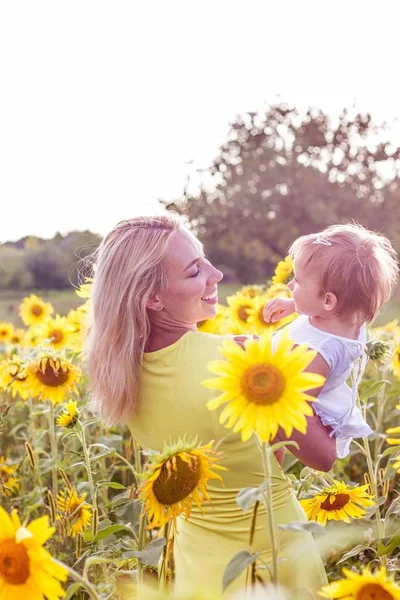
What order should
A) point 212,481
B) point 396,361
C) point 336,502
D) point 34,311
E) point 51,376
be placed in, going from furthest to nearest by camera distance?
1. point 34,311
2. point 396,361
3. point 51,376
4. point 336,502
5. point 212,481

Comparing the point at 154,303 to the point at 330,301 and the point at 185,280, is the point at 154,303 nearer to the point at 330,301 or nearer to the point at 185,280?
the point at 185,280

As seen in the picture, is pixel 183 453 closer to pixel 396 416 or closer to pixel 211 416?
pixel 211 416

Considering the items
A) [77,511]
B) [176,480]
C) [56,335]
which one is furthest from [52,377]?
[176,480]

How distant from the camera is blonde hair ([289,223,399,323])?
1780 millimetres

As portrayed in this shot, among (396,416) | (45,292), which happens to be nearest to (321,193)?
(45,292)

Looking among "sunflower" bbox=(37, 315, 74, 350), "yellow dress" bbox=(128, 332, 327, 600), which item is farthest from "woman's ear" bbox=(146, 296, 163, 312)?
"sunflower" bbox=(37, 315, 74, 350)

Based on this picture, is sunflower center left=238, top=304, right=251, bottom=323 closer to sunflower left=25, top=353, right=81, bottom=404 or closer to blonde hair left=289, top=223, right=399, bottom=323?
sunflower left=25, top=353, right=81, bottom=404

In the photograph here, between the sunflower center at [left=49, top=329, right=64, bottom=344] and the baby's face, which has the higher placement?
the baby's face

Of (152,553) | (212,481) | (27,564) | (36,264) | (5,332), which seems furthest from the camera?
(36,264)

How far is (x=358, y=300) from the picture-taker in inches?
70.0

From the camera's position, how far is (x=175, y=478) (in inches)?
50.6

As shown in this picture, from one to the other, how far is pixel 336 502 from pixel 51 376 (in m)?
1.14

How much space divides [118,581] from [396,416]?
8.48ft

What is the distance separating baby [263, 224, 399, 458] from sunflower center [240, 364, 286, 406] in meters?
0.52
